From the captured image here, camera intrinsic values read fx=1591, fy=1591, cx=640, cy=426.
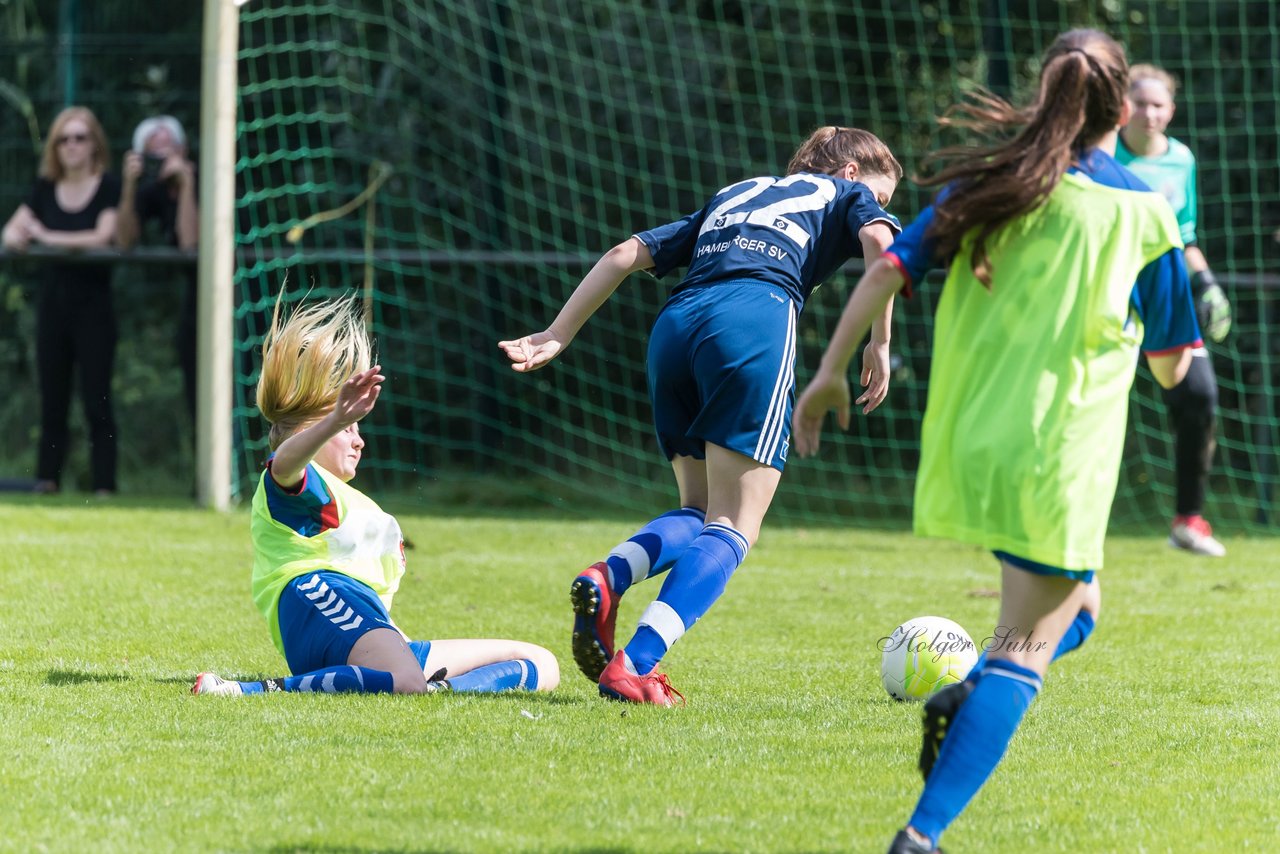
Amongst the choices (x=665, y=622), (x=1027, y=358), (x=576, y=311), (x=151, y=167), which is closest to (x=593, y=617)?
(x=665, y=622)

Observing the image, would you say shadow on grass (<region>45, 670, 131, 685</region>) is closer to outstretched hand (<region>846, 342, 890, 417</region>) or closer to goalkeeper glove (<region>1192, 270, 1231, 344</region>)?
outstretched hand (<region>846, 342, 890, 417</region>)

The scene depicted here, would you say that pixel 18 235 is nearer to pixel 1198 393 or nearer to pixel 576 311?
pixel 576 311

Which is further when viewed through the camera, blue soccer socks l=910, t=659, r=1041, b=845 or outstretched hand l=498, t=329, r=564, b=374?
outstretched hand l=498, t=329, r=564, b=374

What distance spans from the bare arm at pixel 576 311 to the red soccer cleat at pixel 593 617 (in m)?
0.55

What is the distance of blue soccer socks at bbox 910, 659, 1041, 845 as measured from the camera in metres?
2.63

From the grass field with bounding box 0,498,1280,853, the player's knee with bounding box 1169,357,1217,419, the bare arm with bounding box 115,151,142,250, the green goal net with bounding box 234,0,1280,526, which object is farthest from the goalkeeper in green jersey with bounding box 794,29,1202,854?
the green goal net with bounding box 234,0,1280,526

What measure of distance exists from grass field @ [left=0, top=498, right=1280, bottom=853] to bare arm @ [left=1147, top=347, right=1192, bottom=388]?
83 centimetres

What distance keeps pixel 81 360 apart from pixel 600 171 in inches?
163

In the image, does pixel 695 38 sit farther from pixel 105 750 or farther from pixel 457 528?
pixel 105 750

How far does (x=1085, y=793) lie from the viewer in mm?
3197

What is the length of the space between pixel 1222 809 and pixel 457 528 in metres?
5.98

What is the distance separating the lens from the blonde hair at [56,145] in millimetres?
9602

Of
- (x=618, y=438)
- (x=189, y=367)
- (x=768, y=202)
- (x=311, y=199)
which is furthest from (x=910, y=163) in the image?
(x=768, y=202)

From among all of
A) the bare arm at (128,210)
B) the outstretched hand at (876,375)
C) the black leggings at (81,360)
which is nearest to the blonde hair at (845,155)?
the outstretched hand at (876,375)
